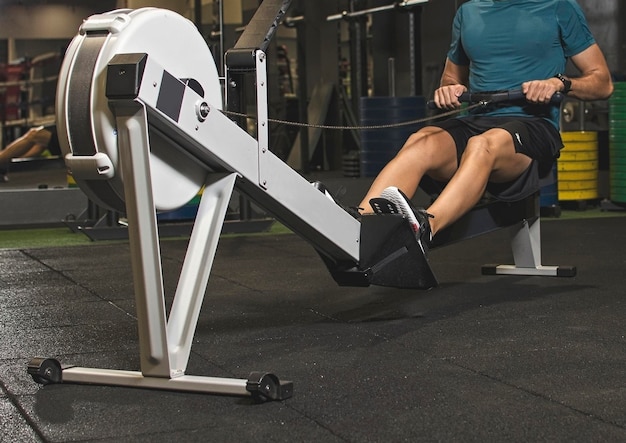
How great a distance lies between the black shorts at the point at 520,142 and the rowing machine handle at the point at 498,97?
7 cm

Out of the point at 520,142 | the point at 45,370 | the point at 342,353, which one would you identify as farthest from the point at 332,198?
the point at 45,370

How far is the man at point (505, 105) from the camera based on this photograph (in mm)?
3082

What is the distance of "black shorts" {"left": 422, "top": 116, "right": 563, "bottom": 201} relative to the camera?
10.6ft

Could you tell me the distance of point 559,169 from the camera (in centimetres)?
632

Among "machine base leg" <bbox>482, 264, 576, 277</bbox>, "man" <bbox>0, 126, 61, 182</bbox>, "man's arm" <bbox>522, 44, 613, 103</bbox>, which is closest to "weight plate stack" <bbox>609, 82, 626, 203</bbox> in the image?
"machine base leg" <bbox>482, 264, 576, 277</bbox>

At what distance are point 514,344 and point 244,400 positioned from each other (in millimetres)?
818

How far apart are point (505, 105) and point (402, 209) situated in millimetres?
850

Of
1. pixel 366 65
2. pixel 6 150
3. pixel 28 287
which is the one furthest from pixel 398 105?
pixel 28 287

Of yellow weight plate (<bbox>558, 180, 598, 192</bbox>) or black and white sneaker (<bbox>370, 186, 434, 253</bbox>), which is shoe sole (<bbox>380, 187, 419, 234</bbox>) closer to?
black and white sneaker (<bbox>370, 186, 434, 253</bbox>)

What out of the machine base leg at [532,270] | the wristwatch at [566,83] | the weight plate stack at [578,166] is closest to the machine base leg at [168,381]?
the wristwatch at [566,83]

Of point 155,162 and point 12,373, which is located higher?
point 155,162

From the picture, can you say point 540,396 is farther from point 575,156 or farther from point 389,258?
point 575,156

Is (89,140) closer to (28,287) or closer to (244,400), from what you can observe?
(244,400)

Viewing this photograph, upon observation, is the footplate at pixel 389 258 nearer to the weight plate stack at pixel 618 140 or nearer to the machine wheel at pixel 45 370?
the machine wheel at pixel 45 370
